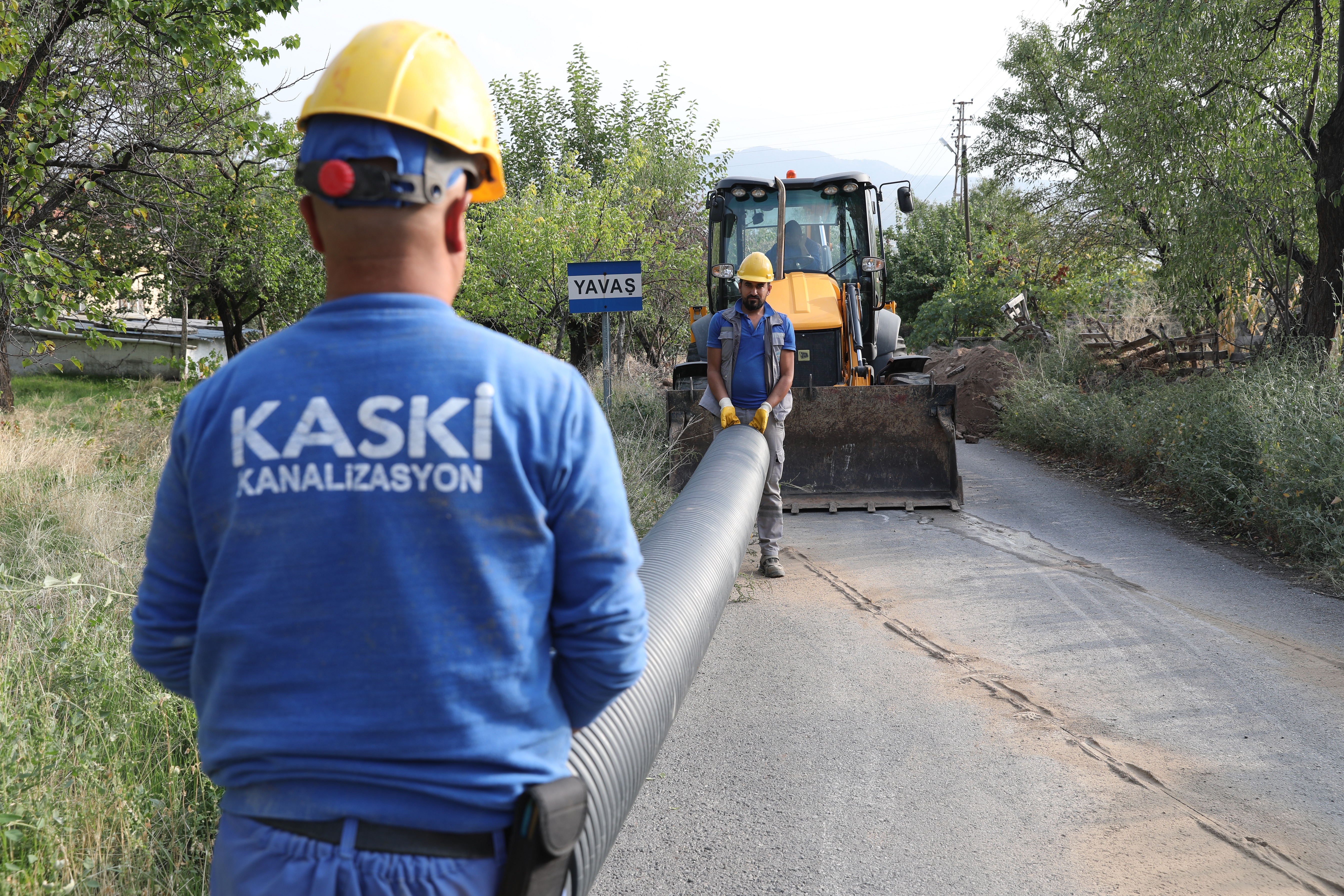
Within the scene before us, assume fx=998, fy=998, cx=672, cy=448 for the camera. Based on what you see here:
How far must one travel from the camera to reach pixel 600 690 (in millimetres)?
Answer: 1447

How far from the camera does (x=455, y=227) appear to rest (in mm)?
1455

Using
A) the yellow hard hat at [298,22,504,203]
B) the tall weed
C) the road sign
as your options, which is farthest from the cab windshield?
the yellow hard hat at [298,22,504,203]

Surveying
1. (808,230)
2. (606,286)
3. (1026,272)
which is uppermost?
(1026,272)

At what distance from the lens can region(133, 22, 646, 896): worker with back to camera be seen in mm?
1299

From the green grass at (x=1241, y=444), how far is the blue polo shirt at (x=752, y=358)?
12.9ft

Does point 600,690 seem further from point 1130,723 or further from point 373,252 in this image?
point 1130,723

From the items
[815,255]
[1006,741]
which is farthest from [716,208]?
[1006,741]

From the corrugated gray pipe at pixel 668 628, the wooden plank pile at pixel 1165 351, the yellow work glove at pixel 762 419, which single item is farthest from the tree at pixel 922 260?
the corrugated gray pipe at pixel 668 628

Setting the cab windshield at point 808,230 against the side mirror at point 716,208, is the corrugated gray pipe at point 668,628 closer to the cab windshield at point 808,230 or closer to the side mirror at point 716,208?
the cab windshield at point 808,230

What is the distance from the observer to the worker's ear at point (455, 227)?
4.74ft

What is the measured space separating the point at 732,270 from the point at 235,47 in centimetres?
510

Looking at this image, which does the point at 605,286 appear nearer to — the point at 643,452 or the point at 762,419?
the point at 643,452

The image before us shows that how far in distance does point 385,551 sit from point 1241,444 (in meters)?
9.20

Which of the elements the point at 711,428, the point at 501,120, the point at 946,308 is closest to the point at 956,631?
the point at 711,428
